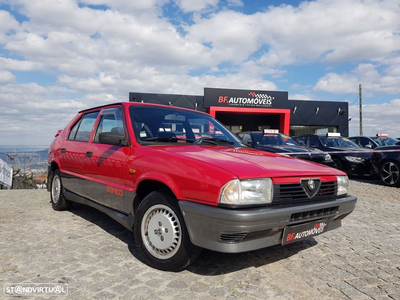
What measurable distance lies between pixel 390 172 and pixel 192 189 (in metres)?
8.00

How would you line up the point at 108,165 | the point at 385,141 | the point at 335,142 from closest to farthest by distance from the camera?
the point at 108,165 → the point at 335,142 → the point at 385,141

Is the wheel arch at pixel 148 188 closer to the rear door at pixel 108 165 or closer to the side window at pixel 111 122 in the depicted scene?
the rear door at pixel 108 165

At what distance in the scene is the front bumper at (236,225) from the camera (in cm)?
228

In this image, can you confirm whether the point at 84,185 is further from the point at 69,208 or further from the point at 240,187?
the point at 240,187

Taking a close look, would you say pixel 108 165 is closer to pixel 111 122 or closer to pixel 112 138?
pixel 112 138

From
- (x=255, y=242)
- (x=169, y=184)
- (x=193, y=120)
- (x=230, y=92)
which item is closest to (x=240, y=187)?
(x=255, y=242)

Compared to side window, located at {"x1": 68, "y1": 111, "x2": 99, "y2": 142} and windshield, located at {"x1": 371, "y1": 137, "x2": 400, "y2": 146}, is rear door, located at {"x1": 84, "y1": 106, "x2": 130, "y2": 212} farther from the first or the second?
windshield, located at {"x1": 371, "y1": 137, "x2": 400, "y2": 146}

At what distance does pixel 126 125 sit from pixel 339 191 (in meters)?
2.34

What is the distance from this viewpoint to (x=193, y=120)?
13.3 feet

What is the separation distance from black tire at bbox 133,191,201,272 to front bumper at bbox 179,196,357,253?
0.55ft

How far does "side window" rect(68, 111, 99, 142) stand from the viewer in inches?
168

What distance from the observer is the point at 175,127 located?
3752 mm

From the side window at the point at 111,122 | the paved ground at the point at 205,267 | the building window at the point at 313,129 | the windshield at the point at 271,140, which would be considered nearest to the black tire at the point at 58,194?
the paved ground at the point at 205,267

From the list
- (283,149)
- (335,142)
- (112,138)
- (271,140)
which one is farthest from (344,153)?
(112,138)
